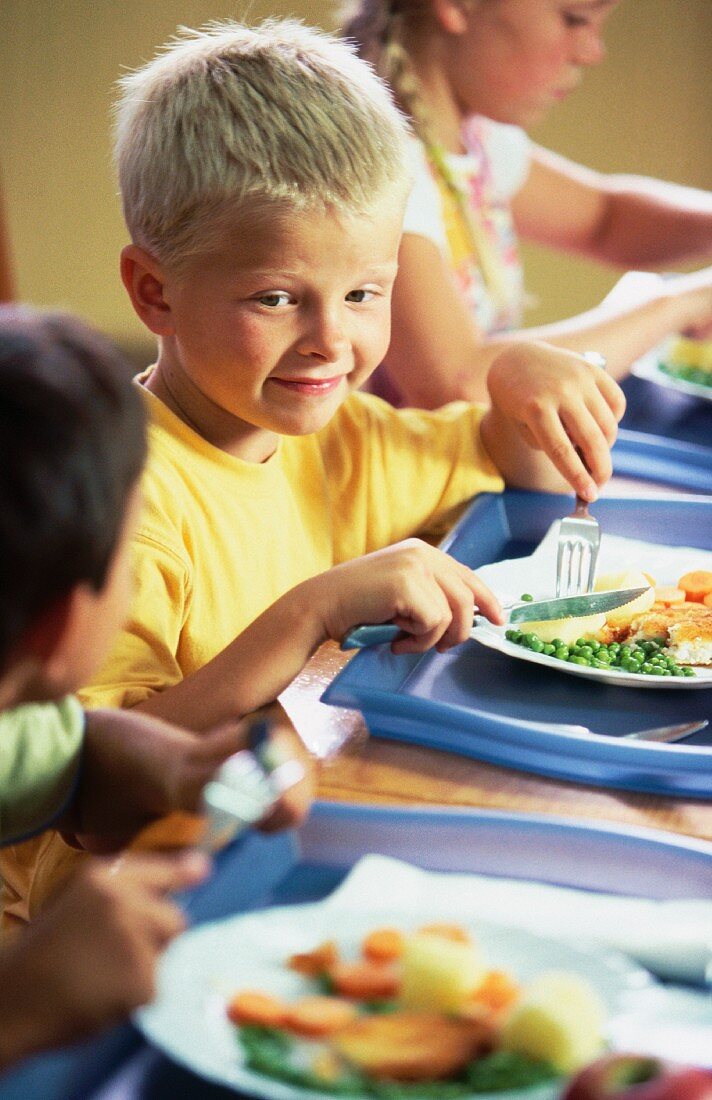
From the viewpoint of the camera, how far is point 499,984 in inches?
21.5

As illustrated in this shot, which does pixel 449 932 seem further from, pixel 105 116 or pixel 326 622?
pixel 105 116

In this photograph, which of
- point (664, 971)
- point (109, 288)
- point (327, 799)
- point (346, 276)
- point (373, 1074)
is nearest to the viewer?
point (373, 1074)

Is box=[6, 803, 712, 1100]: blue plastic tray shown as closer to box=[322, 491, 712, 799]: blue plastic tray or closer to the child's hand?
box=[322, 491, 712, 799]: blue plastic tray

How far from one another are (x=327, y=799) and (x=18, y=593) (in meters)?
0.28

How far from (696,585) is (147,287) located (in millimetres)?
534

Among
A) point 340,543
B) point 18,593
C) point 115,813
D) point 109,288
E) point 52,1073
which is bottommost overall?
point 109,288

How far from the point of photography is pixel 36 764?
822 mm

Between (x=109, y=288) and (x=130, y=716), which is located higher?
(x=130, y=716)

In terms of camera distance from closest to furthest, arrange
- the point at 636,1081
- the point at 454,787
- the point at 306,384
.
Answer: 1. the point at 636,1081
2. the point at 454,787
3. the point at 306,384

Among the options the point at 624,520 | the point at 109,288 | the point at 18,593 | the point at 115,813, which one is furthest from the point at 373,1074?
the point at 109,288

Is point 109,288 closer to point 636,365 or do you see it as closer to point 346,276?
point 636,365

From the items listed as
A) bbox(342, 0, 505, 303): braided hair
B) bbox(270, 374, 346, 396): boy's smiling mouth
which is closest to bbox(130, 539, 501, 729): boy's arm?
bbox(270, 374, 346, 396): boy's smiling mouth

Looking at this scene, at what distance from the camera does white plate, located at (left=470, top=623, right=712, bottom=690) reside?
0.93m

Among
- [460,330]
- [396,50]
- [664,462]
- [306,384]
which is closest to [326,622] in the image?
[306,384]
